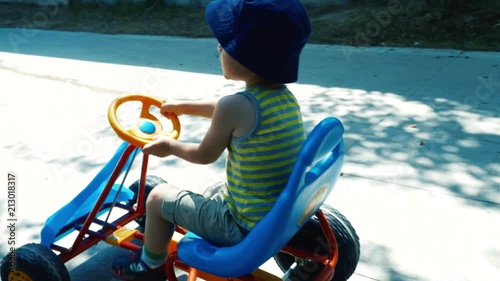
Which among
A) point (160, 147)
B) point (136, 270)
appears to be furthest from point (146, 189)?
point (160, 147)

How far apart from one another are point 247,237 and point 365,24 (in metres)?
6.04

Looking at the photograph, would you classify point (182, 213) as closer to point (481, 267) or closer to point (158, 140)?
point (158, 140)

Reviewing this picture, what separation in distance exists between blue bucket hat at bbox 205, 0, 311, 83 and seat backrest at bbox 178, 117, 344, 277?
0.24 meters

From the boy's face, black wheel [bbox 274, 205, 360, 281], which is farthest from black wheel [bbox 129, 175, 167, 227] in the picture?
the boy's face

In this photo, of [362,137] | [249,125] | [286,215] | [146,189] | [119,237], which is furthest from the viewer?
[362,137]

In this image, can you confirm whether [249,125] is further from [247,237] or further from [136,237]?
[136,237]

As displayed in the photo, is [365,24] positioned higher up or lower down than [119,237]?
lower down

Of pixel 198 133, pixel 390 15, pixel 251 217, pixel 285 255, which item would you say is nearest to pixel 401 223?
pixel 285 255

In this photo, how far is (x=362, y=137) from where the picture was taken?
3.82m

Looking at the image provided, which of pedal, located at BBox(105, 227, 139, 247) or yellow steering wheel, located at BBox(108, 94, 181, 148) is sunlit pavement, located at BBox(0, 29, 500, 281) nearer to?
pedal, located at BBox(105, 227, 139, 247)

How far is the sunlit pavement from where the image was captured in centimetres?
Answer: 256

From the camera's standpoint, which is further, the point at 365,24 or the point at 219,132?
the point at 365,24

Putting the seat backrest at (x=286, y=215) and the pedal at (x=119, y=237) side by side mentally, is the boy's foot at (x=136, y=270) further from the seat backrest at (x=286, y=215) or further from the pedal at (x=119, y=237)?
the seat backrest at (x=286, y=215)

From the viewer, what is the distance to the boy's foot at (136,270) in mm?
2074
